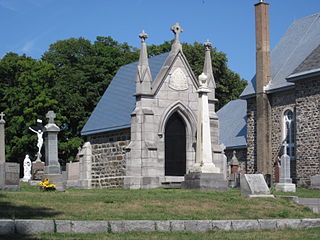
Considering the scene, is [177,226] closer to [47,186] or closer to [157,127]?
[47,186]

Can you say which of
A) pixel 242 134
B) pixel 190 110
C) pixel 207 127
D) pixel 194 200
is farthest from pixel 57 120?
pixel 194 200

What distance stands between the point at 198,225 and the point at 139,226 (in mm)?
1446

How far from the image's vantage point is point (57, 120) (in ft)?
152

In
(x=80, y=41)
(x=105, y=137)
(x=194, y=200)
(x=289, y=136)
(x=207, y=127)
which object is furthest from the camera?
(x=80, y=41)

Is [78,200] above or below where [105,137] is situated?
below

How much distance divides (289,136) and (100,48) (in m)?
20.1

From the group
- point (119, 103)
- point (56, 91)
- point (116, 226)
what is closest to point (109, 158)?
point (119, 103)

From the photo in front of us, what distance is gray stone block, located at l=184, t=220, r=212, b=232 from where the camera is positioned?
1436cm

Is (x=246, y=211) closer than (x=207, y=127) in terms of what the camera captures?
Yes

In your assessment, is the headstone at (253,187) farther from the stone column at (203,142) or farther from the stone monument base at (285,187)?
the stone monument base at (285,187)

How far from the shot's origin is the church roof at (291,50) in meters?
36.6

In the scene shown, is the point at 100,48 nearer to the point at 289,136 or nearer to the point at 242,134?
the point at 242,134

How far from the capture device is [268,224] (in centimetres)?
1539

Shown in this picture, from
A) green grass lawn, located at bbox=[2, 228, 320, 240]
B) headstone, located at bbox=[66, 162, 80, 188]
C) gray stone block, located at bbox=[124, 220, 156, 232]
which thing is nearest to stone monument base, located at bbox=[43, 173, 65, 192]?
headstone, located at bbox=[66, 162, 80, 188]
